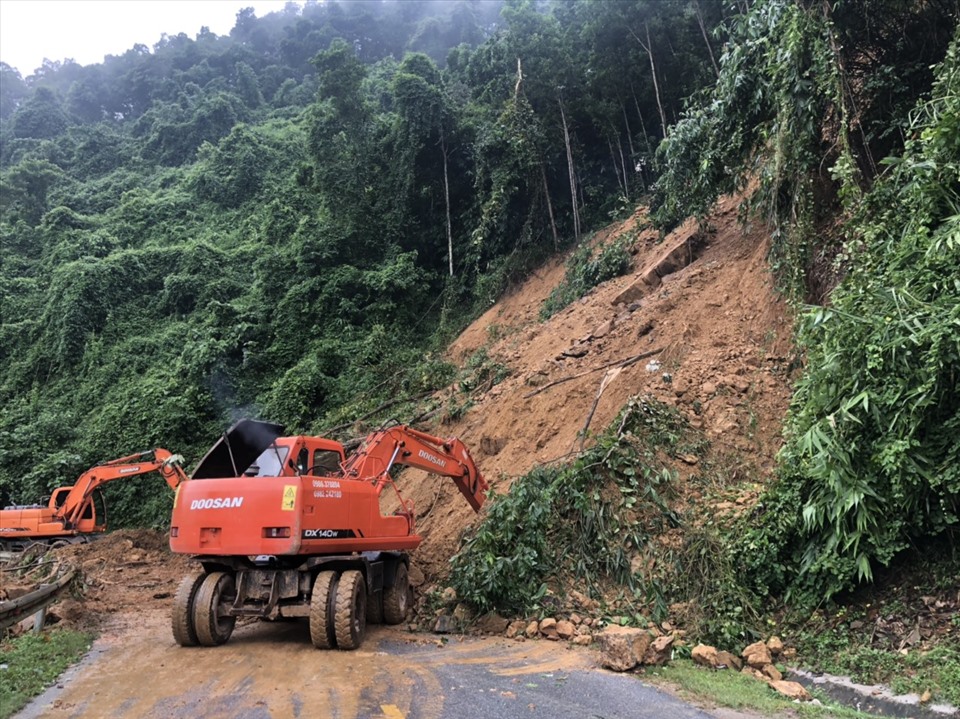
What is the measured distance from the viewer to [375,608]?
334 inches

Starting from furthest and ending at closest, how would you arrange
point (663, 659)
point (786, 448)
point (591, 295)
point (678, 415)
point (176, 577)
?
point (591, 295), point (176, 577), point (678, 415), point (786, 448), point (663, 659)

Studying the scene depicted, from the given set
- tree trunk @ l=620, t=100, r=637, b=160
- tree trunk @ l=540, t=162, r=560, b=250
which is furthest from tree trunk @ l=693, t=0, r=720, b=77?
tree trunk @ l=540, t=162, r=560, b=250

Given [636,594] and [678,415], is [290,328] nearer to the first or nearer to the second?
[678,415]

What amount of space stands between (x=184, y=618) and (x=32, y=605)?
1754 mm

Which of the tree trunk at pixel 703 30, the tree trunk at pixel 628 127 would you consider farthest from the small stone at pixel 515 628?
the tree trunk at pixel 628 127

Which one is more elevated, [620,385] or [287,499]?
[287,499]

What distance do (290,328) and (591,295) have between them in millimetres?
12570

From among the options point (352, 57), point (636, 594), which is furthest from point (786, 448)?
point (352, 57)

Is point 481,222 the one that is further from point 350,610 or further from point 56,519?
point 350,610

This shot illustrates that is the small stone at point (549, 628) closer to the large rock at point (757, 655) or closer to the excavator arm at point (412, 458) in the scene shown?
the large rock at point (757, 655)

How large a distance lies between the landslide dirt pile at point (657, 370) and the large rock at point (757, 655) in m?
2.04

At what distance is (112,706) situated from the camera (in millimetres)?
5410

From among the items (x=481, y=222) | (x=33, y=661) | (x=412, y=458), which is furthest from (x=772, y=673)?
(x=481, y=222)

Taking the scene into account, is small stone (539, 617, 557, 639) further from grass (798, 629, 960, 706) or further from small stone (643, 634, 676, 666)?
grass (798, 629, 960, 706)
